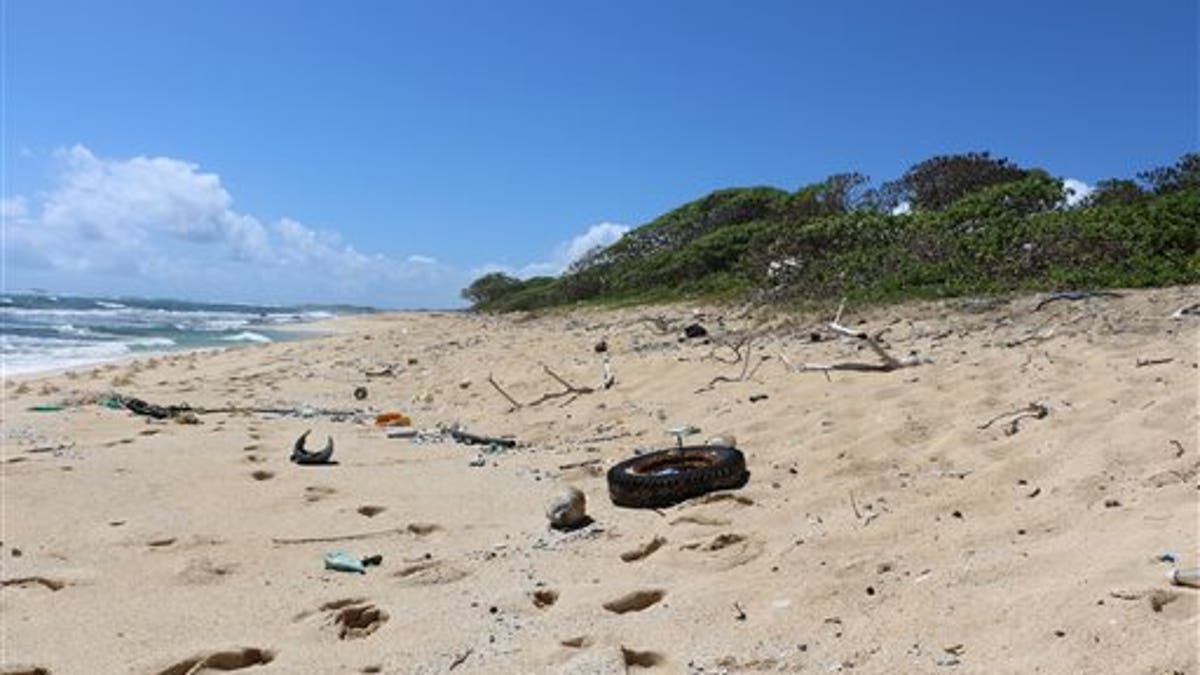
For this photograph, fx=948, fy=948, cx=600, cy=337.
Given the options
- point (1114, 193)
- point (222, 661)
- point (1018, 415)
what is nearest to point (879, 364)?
point (1018, 415)

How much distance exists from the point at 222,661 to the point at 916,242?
38.5 ft

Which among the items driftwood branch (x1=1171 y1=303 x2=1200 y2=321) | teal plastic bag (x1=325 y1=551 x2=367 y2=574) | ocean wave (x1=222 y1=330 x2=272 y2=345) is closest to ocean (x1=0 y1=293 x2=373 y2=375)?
ocean wave (x1=222 y1=330 x2=272 y2=345)

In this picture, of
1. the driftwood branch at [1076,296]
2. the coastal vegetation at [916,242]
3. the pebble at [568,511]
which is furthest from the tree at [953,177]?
the pebble at [568,511]

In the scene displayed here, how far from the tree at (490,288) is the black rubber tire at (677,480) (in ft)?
103

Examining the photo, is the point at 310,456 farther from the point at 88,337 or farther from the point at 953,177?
the point at 88,337

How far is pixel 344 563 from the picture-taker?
4367mm

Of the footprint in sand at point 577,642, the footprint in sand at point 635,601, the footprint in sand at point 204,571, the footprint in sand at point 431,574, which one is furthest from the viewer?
the footprint in sand at point 204,571

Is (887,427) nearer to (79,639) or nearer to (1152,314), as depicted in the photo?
(1152,314)

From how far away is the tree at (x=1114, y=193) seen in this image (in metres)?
15.2

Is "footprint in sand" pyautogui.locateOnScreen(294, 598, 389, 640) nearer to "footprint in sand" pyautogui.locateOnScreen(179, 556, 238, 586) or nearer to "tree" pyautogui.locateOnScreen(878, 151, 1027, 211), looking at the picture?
"footprint in sand" pyautogui.locateOnScreen(179, 556, 238, 586)

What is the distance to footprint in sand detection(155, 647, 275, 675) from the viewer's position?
3.34 meters

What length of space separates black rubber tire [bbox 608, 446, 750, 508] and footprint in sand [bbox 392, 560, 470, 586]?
1.13m

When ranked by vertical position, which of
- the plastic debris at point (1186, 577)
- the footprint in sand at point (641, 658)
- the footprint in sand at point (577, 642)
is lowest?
the footprint in sand at point (577, 642)

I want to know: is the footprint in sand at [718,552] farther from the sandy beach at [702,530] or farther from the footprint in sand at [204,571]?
the footprint in sand at [204,571]
